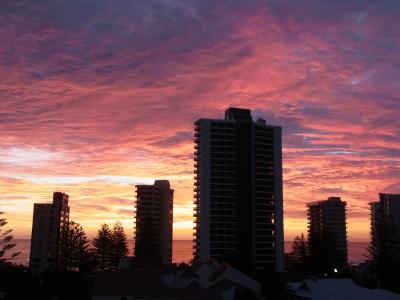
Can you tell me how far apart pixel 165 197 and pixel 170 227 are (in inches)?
414

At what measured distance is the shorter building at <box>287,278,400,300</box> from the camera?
45.2m

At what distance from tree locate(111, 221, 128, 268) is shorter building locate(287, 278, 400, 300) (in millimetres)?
42765

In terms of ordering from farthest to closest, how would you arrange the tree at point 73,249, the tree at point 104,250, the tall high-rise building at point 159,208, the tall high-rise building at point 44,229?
the tall high-rise building at point 159,208 → the tall high-rise building at point 44,229 → the tree at point 104,250 → the tree at point 73,249

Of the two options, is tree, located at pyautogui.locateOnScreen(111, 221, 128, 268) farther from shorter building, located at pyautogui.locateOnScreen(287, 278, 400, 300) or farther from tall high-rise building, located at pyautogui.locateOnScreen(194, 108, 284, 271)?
shorter building, located at pyautogui.locateOnScreen(287, 278, 400, 300)

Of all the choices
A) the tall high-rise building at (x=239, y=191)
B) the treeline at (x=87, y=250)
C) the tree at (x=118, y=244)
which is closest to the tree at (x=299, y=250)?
the tall high-rise building at (x=239, y=191)

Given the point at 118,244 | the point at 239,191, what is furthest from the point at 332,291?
the point at 239,191

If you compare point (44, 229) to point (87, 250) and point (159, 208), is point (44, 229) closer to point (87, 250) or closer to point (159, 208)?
point (159, 208)

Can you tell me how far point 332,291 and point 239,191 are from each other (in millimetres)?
70561

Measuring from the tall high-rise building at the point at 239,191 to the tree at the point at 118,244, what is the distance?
24997mm

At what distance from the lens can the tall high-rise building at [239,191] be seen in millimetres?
116500

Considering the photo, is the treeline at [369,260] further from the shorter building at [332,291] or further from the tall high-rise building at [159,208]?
the tall high-rise building at [159,208]

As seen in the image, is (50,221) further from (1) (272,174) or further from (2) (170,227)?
(1) (272,174)

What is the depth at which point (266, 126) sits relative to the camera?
12700 centimetres

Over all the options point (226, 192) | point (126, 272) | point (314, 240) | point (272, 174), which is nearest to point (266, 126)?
point (272, 174)
